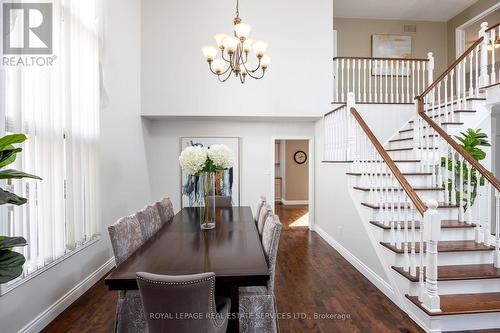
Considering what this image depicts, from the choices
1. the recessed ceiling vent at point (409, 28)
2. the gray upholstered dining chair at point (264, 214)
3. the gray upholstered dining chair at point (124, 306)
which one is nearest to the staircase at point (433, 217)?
the gray upholstered dining chair at point (264, 214)

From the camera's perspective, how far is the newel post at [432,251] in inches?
89.7

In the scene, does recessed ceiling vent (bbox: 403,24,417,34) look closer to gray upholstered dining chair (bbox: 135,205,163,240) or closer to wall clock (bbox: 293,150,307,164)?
wall clock (bbox: 293,150,307,164)

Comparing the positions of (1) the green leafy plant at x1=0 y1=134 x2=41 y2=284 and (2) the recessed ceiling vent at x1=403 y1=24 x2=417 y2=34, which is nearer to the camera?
(1) the green leafy plant at x1=0 y1=134 x2=41 y2=284

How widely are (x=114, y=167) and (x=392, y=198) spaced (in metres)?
3.57

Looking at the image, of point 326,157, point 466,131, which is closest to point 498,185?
point 466,131

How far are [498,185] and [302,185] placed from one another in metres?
6.11

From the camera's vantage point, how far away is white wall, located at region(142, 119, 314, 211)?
5586mm

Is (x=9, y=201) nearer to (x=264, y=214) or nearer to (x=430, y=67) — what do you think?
(x=264, y=214)

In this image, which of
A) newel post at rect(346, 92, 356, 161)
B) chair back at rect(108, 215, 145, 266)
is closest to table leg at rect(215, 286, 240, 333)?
chair back at rect(108, 215, 145, 266)

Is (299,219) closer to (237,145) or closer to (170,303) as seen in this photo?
(237,145)

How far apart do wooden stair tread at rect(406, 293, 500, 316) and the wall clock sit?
6.35 meters

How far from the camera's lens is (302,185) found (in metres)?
8.85

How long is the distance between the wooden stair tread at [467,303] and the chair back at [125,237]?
2.56 m

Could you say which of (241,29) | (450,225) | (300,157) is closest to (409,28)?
(300,157)
